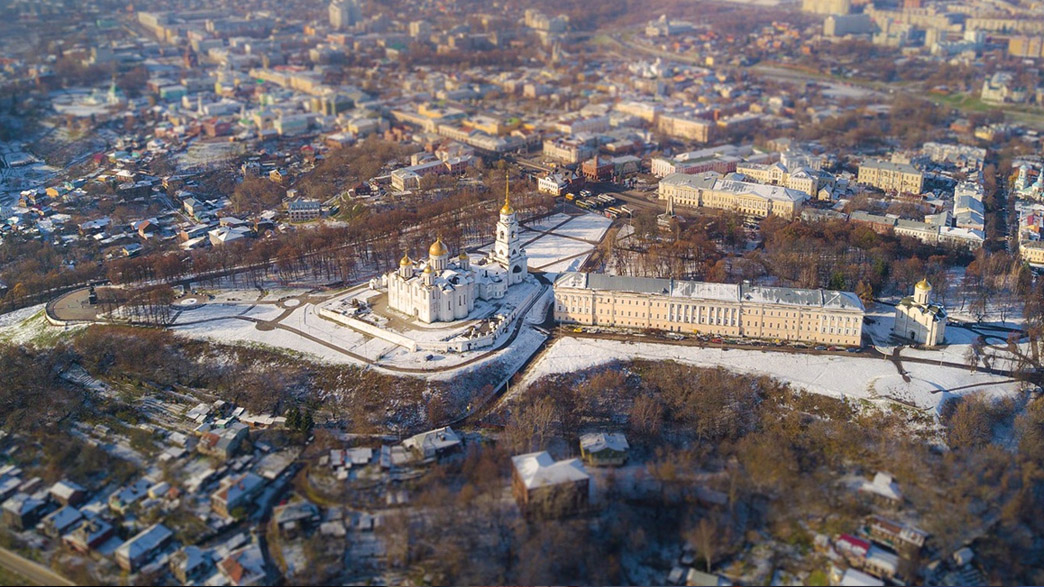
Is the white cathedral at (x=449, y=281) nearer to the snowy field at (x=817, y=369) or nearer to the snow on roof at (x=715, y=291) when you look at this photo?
the snow on roof at (x=715, y=291)

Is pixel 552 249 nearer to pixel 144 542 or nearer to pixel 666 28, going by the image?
pixel 144 542

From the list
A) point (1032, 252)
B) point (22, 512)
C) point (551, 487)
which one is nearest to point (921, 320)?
point (1032, 252)

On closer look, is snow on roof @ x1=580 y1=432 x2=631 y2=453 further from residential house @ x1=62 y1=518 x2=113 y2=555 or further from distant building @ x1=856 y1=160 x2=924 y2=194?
distant building @ x1=856 y1=160 x2=924 y2=194

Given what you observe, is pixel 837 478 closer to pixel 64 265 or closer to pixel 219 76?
pixel 64 265

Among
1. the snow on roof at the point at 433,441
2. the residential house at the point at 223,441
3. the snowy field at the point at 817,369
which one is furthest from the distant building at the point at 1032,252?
the residential house at the point at 223,441

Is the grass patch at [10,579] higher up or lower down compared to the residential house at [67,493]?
lower down

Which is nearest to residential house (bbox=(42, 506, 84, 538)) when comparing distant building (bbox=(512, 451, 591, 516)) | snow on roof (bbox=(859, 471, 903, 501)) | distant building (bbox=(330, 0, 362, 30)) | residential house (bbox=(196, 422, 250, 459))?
residential house (bbox=(196, 422, 250, 459))
